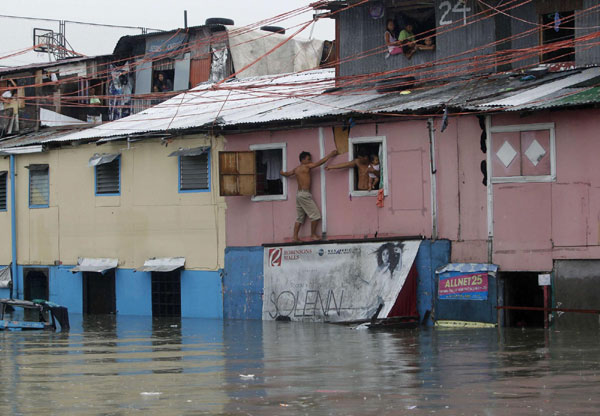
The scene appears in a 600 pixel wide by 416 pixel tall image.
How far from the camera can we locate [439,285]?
69.5ft

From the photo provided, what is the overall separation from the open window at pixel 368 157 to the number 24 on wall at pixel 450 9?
3.90 metres

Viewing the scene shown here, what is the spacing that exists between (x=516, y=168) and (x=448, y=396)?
9.95m

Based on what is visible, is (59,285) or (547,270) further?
(59,285)

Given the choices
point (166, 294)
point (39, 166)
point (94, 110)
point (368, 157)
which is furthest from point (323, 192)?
point (94, 110)

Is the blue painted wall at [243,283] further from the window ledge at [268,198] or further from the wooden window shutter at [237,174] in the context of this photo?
the wooden window shutter at [237,174]

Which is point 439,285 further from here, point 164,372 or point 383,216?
point 164,372

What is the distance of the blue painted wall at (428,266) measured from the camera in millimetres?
21312

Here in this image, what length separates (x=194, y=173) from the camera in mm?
25688

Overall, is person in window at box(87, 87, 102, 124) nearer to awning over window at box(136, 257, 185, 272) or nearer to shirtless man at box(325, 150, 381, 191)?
awning over window at box(136, 257, 185, 272)

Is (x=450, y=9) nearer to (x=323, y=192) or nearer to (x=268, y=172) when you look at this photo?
(x=323, y=192)

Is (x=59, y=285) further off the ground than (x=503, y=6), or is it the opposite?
(x=503, y=6)

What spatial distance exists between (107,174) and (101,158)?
666 millimetres

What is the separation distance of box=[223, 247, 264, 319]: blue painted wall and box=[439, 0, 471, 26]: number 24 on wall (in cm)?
654

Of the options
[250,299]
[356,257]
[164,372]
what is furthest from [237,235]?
[164,372]
